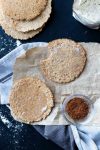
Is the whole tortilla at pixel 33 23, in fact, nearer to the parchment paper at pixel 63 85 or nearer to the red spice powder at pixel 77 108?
the parchment paper at pixel 63 85

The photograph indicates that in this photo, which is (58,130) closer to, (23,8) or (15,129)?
(15,129)

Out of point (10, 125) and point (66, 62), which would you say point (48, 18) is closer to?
point (66, 62)

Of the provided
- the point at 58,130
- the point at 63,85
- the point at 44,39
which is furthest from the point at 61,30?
the point at 58,130

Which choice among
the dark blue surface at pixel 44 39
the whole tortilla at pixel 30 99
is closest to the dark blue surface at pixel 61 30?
the dark blue surface at pixel 44 39

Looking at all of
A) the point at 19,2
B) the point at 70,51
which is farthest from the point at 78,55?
the point at 19,2

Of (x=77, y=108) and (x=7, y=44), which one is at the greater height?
(x=7, y=44)

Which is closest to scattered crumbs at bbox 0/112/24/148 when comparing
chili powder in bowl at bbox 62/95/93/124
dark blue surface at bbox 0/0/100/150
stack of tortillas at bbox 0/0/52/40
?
dark blue surface at bbox 0/0/100/150

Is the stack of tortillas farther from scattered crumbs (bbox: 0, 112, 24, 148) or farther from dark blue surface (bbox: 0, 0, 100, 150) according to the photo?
scattered crumbs (bbox: 0, 112, 24, 148)
